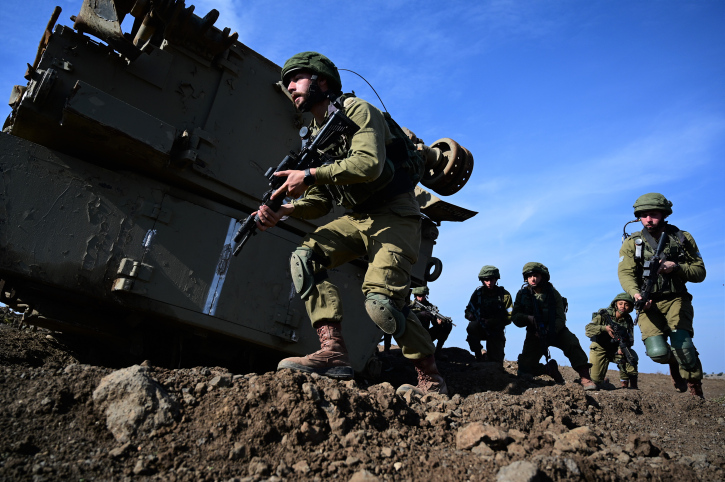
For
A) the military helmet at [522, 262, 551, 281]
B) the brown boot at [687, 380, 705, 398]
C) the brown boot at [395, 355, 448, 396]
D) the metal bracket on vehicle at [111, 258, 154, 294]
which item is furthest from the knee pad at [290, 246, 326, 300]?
the military helmet at [522, 262, 551, 281]

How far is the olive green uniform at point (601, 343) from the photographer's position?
664cm

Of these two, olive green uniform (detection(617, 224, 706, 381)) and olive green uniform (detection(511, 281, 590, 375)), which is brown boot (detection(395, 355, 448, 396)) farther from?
olive green uniform (detection(511, 281, 590, 375))

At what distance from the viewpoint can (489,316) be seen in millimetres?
7703

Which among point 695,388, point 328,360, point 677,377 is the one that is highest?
point 677,377

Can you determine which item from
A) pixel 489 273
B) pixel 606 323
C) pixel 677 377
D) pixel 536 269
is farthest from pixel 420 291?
pixel 677 377

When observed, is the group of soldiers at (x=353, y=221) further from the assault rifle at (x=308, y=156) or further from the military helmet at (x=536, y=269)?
the military helmet at (x=536, y=269)

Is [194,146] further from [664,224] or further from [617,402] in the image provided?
[664,224]

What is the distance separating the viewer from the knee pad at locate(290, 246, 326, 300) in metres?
3.04

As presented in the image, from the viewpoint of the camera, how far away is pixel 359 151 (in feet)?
9.50

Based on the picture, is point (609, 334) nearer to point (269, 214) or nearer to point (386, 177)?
point (386, 177)

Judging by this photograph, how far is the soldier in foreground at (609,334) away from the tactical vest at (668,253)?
193cm

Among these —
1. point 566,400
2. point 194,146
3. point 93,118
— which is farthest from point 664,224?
point 93,118

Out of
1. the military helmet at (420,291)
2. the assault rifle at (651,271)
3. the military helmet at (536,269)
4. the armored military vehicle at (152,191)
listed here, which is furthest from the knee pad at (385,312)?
the military helmet at (420,291)

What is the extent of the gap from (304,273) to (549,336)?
14.2 feet
